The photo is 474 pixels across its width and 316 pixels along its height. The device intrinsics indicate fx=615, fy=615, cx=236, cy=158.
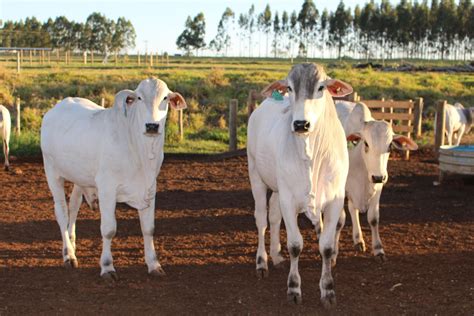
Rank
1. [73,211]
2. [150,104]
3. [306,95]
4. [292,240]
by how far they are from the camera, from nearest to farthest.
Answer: [306,95] < [292,240] < [150,104] < [73,211]

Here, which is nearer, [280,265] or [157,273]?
[157,273]

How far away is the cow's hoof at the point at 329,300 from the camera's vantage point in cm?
549

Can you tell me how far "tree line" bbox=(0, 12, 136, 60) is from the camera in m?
78.8

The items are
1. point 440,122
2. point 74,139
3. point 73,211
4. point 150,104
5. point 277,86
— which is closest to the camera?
point 277,86

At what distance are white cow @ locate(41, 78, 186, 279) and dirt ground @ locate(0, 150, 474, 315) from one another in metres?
0.47

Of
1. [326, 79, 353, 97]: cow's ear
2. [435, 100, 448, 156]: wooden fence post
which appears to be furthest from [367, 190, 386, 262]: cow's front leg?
[435, 100, 448, 156]: wooden fence post

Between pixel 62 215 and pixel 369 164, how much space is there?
11.7 ft

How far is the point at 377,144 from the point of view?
710cm

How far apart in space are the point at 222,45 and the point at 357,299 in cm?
9341

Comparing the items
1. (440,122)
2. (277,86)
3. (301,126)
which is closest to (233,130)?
(440,122)

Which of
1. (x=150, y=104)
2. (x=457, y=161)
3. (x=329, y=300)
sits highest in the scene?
(x=150, y=104)

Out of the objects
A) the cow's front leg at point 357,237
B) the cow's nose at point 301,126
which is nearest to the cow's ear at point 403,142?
the cow's front leg at point 357,237

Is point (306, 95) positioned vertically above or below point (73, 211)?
above

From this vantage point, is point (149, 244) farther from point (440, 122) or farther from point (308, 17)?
point (308, 17)
